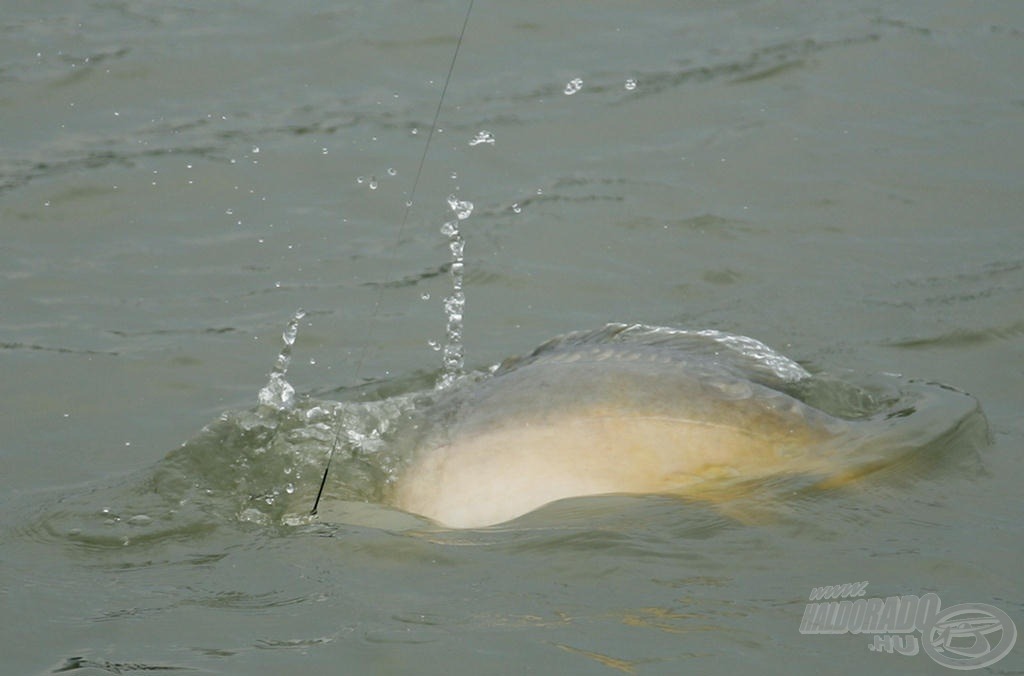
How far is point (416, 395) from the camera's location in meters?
4.73

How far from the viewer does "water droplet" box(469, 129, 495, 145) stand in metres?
7.07

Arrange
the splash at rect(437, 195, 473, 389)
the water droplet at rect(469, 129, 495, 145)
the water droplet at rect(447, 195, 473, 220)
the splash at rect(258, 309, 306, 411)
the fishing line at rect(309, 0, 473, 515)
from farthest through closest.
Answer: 1. the water droplet at rect(469, 129, 495, 145)
2. the water droplet at rect(447, 195, 473, 220)
3. the splash at rect(437, 195, 473, 389)
4. the splash at rect(258, 309, 306, 411)
5. the fishing line at rect(309, 0, 473, 515)

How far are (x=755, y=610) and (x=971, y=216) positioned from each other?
12.0 feet

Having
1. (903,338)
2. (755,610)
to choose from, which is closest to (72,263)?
(903,338)

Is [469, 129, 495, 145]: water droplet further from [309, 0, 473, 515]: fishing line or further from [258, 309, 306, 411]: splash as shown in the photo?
[258, 309, 306, 411]: splash

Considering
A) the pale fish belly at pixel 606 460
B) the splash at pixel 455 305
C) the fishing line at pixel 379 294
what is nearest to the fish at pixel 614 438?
the pale fish belly at pixel 606 460

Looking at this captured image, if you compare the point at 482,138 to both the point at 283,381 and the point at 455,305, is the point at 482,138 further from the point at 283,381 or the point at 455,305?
the point at 283,381

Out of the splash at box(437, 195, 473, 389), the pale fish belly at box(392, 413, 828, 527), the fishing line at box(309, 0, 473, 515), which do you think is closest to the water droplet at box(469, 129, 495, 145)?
the fishing line at box(309, 0, 473, 515)

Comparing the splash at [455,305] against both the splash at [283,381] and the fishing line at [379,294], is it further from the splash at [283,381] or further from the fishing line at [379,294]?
the splash at [283,381]

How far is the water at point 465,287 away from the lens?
11.0 feet

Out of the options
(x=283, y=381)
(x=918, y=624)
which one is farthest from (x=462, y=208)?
(x=918, y=624)

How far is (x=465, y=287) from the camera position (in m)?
5.98

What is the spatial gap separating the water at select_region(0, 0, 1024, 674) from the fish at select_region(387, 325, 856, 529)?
0.31 feet

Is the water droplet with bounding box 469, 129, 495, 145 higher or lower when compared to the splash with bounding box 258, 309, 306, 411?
higher
